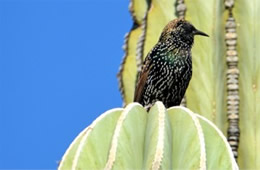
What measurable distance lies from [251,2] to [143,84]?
0.73 metres

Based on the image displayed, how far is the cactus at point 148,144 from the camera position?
321 centimetres

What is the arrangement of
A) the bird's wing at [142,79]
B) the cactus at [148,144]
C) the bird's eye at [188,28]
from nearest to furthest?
1. the cactus at [148,144]
2. the bird's eye at [188,28]
3. the bird's wing at [142,79]

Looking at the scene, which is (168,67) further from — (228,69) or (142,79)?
(228,69)

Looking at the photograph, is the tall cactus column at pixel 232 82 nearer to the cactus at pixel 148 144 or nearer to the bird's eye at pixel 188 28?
the bird's eye at pixel 188 28

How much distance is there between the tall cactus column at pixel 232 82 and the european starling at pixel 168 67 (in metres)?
0.21

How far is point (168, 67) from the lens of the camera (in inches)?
201

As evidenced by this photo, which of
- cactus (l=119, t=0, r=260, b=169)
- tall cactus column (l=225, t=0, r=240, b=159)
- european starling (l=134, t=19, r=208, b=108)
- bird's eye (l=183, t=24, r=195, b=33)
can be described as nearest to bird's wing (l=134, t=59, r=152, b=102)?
european starling (l=134, t=19, r=208, b=108)

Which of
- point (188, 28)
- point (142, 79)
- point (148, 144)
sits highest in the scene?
point (188, 28)

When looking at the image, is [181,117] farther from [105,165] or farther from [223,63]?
[223,63]

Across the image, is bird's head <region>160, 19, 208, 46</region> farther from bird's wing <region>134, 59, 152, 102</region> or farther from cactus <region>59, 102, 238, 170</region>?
cactus <region>59, 102, 238, 170</region>

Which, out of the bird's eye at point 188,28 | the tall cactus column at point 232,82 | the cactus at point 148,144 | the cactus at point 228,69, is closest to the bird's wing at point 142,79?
the cactus at point 228,69

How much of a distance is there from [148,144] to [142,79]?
177cm

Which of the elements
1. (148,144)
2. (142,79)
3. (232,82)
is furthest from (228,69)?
(148,144)

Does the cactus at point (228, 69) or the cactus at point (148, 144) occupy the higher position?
the cactus at point (228, 69)
